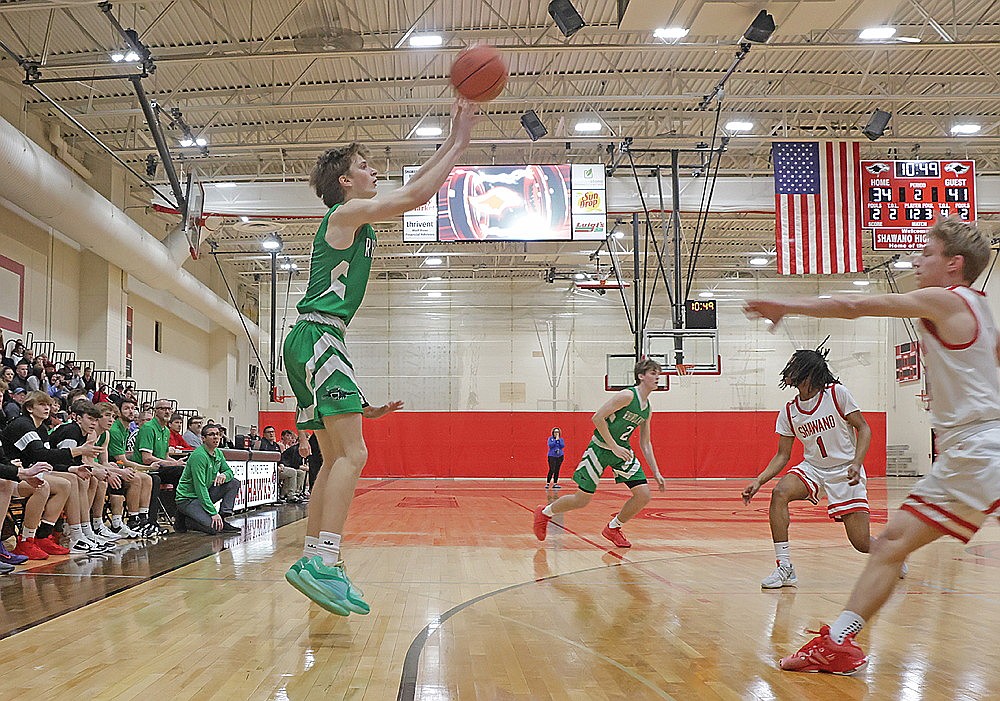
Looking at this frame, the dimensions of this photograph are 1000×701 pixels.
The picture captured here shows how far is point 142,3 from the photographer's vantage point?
11.7 meters

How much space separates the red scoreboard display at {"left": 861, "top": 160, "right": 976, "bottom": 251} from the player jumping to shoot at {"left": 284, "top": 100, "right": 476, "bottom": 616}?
12065 mm

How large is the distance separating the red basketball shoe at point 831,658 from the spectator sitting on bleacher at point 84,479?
218 inches

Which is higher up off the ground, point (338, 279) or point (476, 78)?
point (476, 78)

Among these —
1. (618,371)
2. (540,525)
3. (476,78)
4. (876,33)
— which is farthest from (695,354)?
(476,78)

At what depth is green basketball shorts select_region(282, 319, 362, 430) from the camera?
3.96 m

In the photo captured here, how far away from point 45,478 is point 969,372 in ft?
20.1

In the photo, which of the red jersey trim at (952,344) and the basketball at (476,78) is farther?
the basketball at (476,78)

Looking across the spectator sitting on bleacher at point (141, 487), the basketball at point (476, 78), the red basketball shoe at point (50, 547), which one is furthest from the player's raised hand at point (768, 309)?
the spectator sitting on bleacher at point (141, 487)

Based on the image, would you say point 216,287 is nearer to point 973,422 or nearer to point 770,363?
point 770,363

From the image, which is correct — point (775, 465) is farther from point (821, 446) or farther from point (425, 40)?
point (425, 40)

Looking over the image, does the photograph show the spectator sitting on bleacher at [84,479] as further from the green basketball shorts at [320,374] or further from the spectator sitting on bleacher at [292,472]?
the spectator sitting on bleacher at [292,472]

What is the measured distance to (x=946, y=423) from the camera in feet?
10.8

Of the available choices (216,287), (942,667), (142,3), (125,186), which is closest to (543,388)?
(216,287)

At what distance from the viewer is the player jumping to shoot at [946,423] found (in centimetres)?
313
